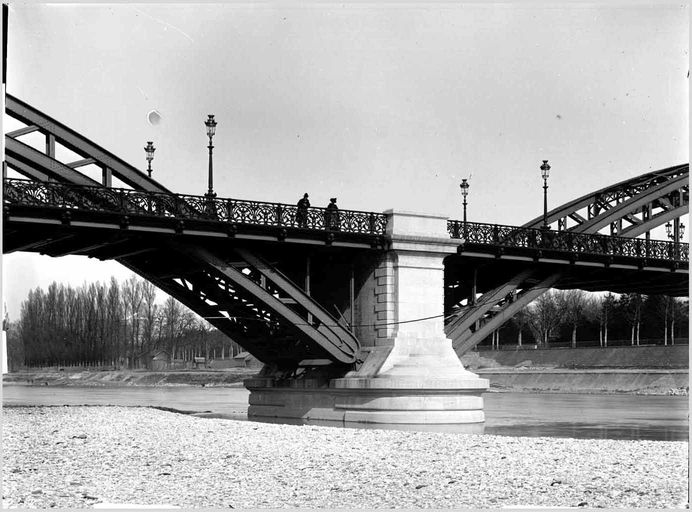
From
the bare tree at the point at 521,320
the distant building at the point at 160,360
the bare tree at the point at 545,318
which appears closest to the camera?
the bare tree at the point at 521,320

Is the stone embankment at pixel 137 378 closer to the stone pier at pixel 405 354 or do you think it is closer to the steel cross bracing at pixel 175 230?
the steel cross bracing at pixel 175 230

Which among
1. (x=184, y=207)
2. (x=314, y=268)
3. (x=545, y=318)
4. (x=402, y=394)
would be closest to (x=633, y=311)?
(x=545, y=318)

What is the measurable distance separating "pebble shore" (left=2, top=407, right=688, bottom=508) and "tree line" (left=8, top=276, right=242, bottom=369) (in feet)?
141

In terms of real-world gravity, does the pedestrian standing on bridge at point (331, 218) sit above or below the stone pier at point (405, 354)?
above

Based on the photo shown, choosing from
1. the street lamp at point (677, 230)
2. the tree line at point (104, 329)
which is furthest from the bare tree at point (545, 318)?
the street lamp at point (677, 230)

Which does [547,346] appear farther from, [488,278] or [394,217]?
[394,217]

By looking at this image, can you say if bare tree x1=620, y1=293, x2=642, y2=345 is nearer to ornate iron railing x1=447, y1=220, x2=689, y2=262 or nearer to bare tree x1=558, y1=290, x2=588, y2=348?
bare tree x1=558, y1=290, x2=588, y2=348

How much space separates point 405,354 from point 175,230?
961 centimetres

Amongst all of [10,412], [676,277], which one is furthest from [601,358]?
[10,412]

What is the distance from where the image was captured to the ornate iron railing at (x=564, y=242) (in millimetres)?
41344

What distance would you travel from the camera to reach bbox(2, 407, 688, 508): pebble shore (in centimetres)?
1515

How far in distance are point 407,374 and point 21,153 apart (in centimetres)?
1504

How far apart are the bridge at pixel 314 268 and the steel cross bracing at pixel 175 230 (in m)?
0.05

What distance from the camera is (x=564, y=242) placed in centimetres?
4503
